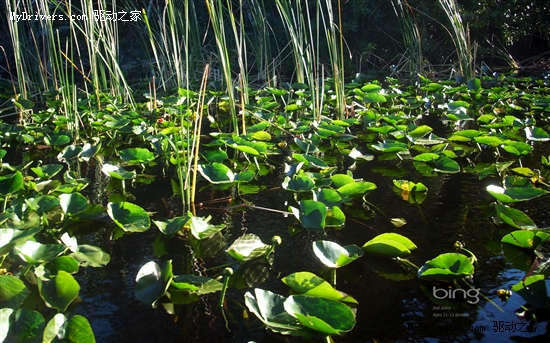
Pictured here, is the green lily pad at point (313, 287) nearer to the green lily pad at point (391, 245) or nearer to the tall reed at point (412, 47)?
the green lily pad at point (391, 245)

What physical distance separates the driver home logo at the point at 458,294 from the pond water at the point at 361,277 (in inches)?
0.8

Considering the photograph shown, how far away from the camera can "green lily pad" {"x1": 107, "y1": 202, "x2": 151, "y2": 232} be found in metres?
1.44

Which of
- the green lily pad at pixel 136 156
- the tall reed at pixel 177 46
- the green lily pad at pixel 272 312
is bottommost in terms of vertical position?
the green lily pad at pixel 272 312

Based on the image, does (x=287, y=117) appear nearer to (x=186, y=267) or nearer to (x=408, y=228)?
(x=408, y=228)

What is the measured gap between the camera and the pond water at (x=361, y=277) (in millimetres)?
1042

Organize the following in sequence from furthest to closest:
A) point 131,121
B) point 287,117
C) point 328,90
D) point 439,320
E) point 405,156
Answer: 1. point 328,90
2. point 287,117
3. point 131,121
4. point 405,156
5. point 439,320

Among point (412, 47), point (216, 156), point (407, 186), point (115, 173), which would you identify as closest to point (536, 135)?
point (407, 186)

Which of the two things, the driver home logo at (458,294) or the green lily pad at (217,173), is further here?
the green lily pad at (217,173)

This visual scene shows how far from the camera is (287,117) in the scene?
119 inches

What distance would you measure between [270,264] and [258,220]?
1.03ft

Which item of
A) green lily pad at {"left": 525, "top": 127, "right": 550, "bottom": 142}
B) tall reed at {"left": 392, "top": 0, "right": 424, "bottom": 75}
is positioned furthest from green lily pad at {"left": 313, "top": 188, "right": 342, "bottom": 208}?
tall reed at {"left": 392, "top": 0, "right": 424, "bottom": 75}

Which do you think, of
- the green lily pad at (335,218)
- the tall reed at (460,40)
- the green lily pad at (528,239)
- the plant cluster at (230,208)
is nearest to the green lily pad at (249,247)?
the plant cluster at (230,208)

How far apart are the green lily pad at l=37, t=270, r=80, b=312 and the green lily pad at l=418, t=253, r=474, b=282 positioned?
2.36 feet

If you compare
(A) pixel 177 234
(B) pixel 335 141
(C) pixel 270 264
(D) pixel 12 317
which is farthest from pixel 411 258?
(B) pixel 335 141
